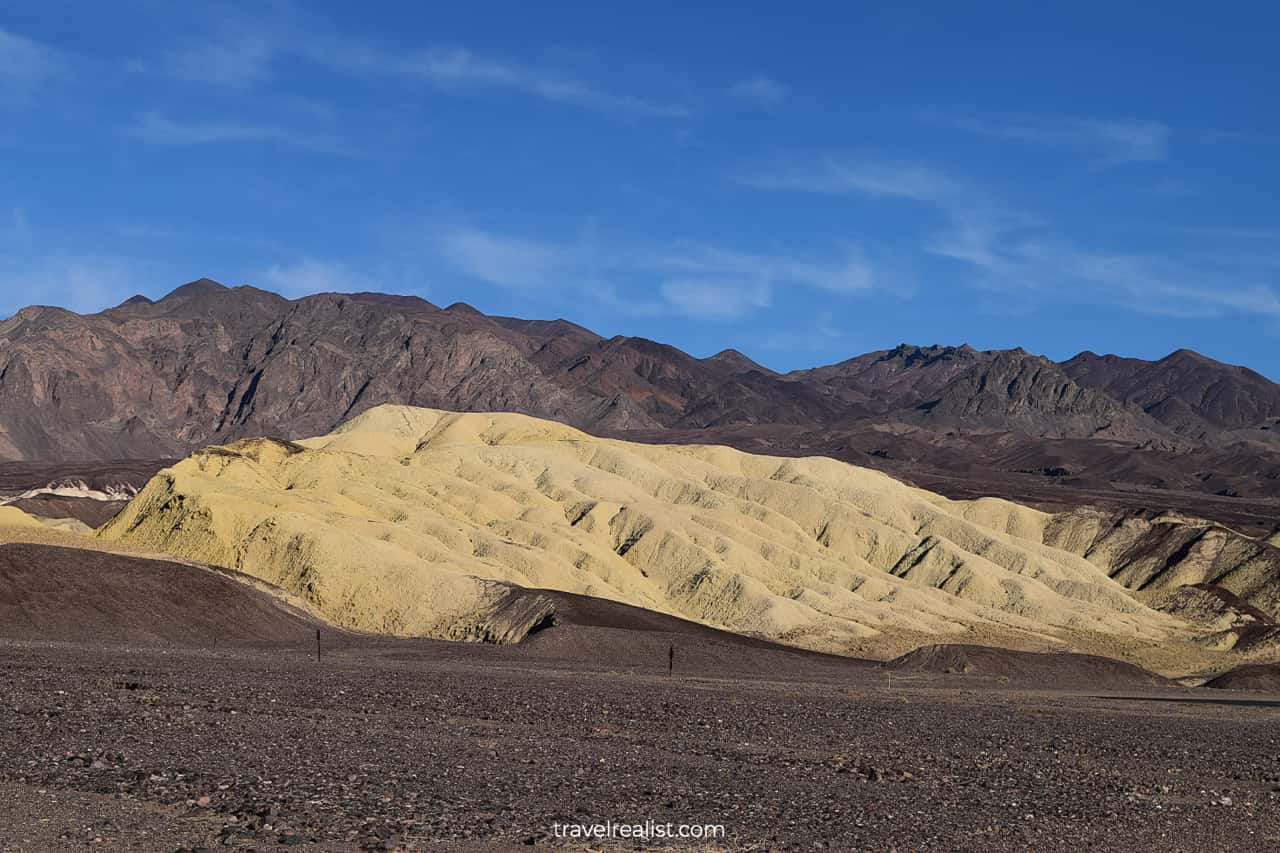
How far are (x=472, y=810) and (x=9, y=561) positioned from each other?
46.4 m

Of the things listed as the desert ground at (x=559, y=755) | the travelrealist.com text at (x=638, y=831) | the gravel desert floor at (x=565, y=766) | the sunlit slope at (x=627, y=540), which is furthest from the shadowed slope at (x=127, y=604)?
the travelrealist.com text at (x=638, y=831)

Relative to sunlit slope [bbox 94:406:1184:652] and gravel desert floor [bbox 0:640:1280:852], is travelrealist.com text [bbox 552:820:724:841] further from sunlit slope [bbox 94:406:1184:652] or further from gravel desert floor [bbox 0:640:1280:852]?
sunlit slope [bbox 94:406:1184:652]

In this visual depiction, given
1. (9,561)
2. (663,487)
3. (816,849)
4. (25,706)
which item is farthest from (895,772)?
(663,487)

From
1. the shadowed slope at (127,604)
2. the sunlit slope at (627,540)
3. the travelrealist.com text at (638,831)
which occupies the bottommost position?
the travelrealist.com text at (638,831)

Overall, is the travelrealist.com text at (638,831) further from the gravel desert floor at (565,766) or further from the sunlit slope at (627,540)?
the sunlit slope at (627,540)

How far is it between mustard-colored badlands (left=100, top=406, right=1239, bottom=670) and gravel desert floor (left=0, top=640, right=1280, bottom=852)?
92.0ft

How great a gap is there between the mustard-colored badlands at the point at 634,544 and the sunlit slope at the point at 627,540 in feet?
0.56

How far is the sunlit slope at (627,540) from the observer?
71438 millimetres

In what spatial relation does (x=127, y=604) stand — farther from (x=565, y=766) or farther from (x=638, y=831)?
(x=638, y=831)

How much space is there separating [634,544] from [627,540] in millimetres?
1176

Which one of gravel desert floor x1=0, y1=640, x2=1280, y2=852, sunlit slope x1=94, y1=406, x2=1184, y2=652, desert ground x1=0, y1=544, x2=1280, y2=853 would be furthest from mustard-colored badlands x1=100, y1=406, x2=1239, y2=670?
gravel desert floor x1=0, y1=640, x2=1280, y2=852

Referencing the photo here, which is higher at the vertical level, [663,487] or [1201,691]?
[663,487]

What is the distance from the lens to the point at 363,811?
18594 mm

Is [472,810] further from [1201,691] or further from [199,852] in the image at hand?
[1201,691]
